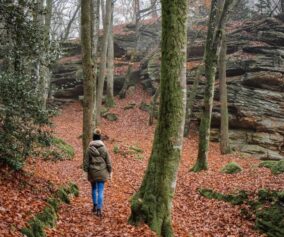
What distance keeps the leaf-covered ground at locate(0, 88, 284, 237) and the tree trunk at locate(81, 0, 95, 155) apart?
1.81m

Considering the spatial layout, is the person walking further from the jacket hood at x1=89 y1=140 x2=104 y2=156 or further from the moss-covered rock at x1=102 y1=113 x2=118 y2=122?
the moss-covered rock at x1=102 y1=113 x2=118 y2=122

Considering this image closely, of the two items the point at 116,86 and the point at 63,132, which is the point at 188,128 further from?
the point at 116,86

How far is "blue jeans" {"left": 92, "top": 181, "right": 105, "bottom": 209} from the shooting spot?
29.6 ft

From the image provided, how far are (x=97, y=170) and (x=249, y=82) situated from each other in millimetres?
18534

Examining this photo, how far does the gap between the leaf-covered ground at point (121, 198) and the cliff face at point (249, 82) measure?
336cm

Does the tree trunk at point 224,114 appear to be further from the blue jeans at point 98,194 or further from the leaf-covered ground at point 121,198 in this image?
the blue jeans at point 98,194

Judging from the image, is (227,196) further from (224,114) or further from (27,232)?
(224,114)

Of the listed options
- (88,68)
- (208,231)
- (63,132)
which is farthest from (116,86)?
(208,231)

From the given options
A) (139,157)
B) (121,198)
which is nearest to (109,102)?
(139,157)

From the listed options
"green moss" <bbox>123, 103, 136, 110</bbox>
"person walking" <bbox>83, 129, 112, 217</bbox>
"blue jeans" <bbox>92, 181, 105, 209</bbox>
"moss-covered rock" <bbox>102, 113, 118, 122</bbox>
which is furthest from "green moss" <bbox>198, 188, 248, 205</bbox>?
"green moss" <bbox>123, 103, 136, 110</bbox>

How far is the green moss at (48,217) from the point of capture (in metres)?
7.03

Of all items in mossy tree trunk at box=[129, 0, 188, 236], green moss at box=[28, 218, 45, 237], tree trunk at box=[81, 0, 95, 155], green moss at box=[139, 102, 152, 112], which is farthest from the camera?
green moss at box=[139, 102, 152, 112]

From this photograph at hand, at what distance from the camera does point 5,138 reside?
26.3 ft

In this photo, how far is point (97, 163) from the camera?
30.5 feet
